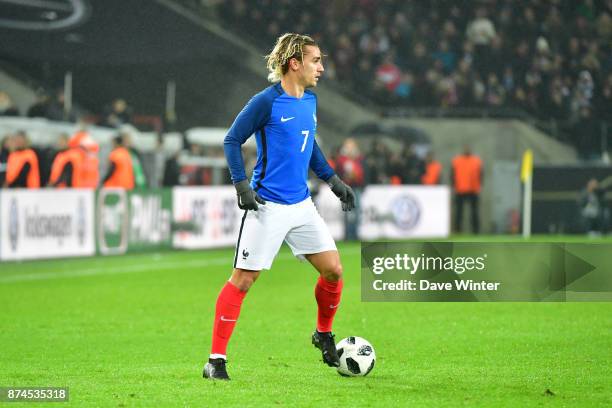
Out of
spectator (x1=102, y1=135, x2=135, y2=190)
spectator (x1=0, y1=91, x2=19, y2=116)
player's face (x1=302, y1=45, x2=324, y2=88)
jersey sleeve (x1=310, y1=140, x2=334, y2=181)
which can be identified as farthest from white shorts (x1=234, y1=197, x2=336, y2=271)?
spectator (x1=0, y1=91, x2=19, y2=116)

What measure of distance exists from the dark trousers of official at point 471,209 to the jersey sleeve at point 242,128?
18.9 m

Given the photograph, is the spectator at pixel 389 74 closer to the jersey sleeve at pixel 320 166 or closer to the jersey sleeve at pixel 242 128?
the jersey sleeve at pixel 320 166

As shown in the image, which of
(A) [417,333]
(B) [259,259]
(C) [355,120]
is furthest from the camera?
(C) [355,120]

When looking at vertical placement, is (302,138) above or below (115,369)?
above

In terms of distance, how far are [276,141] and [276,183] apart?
25 centimetres

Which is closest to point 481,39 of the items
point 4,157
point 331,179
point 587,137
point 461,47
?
point 461,47

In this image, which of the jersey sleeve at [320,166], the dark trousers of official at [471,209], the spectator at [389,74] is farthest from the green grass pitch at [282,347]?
the spectator at [389,74]

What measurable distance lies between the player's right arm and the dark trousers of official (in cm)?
1888

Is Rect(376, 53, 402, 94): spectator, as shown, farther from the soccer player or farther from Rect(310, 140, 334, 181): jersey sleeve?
the soccer player

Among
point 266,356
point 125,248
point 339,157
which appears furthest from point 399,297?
point 339,157

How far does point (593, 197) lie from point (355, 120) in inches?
250

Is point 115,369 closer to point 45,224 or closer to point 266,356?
point 266,356

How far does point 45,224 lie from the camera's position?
16.7 meters

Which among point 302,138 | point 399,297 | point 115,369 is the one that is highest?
point 302,138
